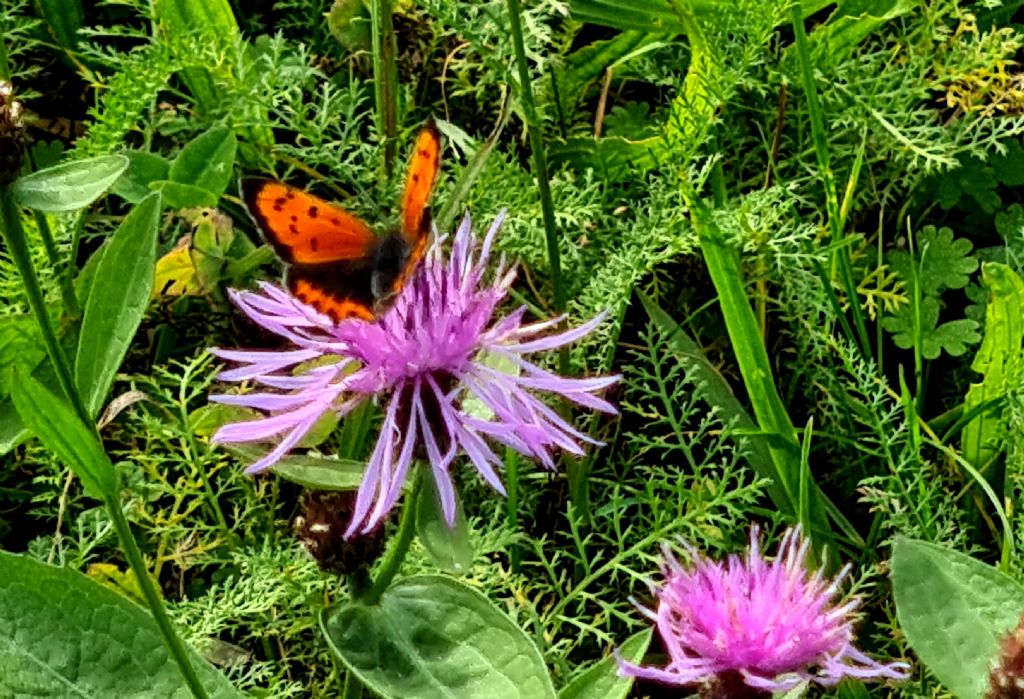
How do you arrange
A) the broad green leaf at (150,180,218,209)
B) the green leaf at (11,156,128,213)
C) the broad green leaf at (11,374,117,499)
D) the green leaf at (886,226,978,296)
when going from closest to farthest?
the broad green leaf at (11,374,117,499), the green leaf at (11,156,128,213), the broad green leaf at (150,180,218,209), the green leaf at (886,226,978,296)

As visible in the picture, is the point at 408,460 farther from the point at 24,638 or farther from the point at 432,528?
the point at 24,638

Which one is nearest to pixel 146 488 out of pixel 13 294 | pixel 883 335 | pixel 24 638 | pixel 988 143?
pixel 13 294

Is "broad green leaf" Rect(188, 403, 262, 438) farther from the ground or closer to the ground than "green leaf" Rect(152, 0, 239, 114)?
closer to the ground

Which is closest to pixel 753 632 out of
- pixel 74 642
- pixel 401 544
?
pixel 401 544

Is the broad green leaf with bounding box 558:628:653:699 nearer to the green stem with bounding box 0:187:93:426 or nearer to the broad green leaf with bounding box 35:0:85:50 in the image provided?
the green stem with bounding box 0:187:93:426

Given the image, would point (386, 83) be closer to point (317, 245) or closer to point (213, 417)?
point (213, 417)

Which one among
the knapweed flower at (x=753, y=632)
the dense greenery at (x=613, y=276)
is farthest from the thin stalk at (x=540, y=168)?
the knapweed flower at (x=753, y=632)

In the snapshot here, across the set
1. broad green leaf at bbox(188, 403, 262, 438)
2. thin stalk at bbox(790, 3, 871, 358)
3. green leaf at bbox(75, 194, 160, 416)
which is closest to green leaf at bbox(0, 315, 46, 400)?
broad green leaf at bbox(188, 403, 262, 438)

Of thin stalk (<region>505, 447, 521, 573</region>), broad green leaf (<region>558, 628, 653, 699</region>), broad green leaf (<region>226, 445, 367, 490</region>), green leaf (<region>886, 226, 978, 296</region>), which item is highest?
broad green leaf (<region>226, 445, 367, 490</region>)
